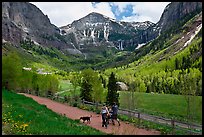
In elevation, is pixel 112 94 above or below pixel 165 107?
above

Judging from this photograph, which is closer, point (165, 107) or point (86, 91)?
point (86, 91)

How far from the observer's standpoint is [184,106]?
2717 inches

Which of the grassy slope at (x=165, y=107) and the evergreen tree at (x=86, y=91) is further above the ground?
the evergreen tree at (x=86, y=91)

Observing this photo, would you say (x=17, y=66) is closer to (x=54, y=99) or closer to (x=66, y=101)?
(x=54, y=99)

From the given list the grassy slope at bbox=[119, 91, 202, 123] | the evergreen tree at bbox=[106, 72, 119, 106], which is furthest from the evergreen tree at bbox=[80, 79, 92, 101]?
the grassy slope at bbox=[119, 91, 202, 123]

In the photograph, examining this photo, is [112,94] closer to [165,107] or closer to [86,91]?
[86,91]

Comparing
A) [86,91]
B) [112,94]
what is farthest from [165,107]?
[86,91]

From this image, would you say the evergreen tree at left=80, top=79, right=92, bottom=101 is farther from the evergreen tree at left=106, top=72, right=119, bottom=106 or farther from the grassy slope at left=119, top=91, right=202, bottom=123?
the grassy slope at left=119, top=91, right=202, bottom=123

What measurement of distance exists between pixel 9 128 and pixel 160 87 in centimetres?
12173

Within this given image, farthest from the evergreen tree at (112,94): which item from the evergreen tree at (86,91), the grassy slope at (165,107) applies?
the grassy slope at (165,107)

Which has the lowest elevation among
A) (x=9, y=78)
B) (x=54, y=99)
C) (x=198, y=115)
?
(x=198, y=115)

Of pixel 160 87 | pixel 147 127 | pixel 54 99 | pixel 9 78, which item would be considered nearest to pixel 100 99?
pixel 54 99

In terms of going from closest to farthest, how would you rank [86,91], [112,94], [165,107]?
[86,91]
[112,94]
[165,107]

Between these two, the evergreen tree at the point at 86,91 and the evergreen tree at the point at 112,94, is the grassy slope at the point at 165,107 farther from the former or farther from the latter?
the evergreen tree at the point at 86,91
